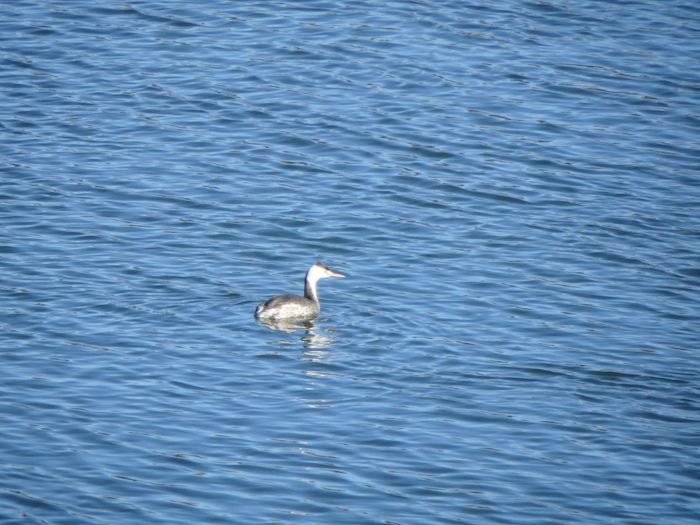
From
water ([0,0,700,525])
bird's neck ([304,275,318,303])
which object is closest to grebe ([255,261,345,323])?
bird's neck ([304,275,318,303])

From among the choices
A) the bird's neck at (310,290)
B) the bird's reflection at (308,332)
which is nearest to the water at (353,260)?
the bird's reflection at (308,332)

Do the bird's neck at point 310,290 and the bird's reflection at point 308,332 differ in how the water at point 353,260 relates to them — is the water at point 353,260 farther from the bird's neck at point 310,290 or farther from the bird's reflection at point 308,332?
the bird's neck at point 310,290

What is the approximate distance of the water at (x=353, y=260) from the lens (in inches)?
464

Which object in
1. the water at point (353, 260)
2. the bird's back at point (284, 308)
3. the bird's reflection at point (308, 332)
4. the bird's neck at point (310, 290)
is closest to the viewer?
the water at point (353, 260)

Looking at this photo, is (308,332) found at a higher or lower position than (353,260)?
lower

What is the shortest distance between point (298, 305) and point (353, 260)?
2.23 meters

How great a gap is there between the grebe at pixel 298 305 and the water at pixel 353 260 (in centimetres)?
21

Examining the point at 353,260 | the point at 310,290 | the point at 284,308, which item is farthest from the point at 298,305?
the point at 353,260

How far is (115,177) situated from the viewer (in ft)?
65.6

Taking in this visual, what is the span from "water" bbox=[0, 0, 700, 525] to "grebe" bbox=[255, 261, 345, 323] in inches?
8.4

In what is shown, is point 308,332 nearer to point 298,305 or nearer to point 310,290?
point 298,305

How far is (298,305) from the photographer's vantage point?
15789 millimetres

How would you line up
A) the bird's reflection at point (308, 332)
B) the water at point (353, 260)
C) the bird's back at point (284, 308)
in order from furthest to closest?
the bird's back at point (284, 308)
the bird's reflection at point (308, 332)
the water at point (353, 260)

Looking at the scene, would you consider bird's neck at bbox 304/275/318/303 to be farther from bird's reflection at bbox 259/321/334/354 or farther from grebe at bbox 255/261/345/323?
bird's reflection at bbox 259/321/334/354
